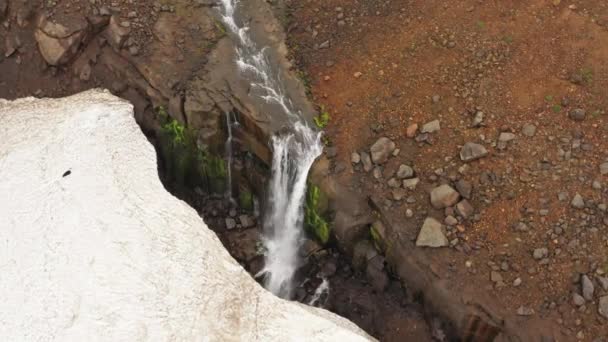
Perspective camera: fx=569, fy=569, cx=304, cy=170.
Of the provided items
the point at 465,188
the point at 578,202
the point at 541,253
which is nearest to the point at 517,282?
the point at 541,253

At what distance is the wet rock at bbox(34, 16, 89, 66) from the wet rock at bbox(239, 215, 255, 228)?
7.05 metres

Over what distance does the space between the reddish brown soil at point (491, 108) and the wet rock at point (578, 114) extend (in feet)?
0.51

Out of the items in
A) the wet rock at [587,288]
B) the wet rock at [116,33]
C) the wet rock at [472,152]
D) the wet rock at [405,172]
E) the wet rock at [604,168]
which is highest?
the wet rock at [116,33]

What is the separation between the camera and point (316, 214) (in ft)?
51.3

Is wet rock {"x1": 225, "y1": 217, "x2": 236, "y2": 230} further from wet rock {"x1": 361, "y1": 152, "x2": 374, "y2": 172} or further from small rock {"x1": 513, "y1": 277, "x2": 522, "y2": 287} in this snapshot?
small rock {"x1": 513, "y1": 277, "x2": 522, "y2": 287}

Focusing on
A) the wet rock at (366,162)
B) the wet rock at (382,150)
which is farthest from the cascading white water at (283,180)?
the wet rock at (382,150)

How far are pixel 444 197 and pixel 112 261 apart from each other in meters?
8.18

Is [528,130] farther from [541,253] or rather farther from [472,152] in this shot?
[541,253]

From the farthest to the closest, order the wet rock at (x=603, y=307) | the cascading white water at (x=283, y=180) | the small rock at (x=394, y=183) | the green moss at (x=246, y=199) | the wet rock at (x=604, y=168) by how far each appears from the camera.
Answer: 1. the green moss at (x=246, y=199)
2. the cascading white water at (x=283, y=180)
3. the small rock at (x=394, y=183)
4. the wet rock at (x=604, y=168)
5. the wet rock at (x=603, y=307)

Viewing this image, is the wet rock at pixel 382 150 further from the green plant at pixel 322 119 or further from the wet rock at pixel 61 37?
the wet rock at pixel 61 37

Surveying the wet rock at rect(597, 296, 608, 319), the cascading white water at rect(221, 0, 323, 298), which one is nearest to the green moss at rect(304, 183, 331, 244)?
the cascading white water at rect(221, 0, 323, 298)

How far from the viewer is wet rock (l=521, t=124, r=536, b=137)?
14719mm

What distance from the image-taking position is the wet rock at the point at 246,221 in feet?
54.1

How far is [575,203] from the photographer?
1379 centimetres
